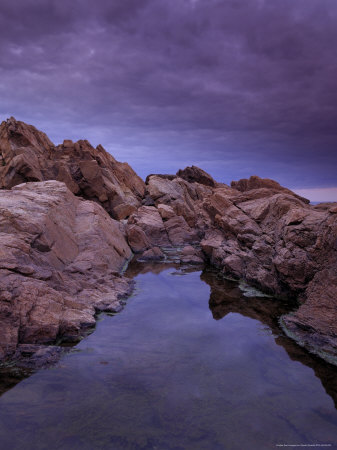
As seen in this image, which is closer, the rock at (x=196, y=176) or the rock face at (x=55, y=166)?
the rock face at (x=55, y=166)

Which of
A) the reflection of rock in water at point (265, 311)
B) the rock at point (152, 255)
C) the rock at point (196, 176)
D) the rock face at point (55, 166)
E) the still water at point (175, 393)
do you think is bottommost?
the still water at point (175, 393)

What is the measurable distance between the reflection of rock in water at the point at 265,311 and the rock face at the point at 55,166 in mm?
18148

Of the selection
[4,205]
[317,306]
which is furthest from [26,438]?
[4,205]

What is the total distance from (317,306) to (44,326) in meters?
7.06

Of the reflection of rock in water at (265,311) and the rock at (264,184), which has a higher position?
the rock at (264,184)

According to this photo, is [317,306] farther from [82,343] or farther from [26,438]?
[26,438]

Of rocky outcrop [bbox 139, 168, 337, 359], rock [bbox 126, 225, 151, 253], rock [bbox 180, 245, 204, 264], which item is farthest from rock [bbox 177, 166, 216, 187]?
rock [bbox 180, 245, 204, 264]

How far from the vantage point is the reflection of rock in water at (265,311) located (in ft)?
23.9

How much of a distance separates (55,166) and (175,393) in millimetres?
29953

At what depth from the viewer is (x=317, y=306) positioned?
916 cm

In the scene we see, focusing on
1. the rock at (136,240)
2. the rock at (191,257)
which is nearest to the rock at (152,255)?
the rock at (191,257)

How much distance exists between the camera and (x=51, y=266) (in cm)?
1133

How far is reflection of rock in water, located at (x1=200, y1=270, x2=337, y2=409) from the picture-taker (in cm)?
728

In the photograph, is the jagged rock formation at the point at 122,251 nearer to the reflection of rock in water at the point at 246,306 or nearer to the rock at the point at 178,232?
the rock at the point at 178,232
